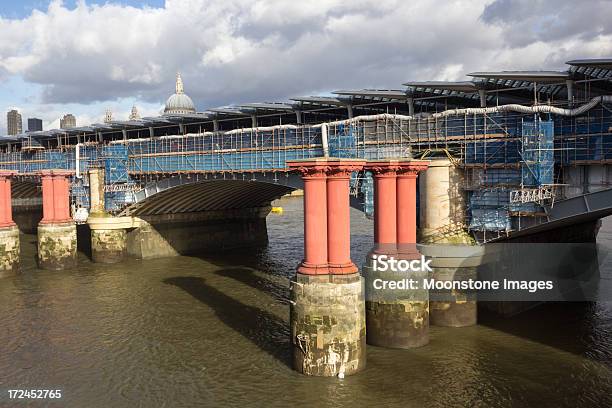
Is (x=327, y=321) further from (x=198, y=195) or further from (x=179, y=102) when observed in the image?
(x=179, y=102)

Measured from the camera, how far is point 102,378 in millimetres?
25625

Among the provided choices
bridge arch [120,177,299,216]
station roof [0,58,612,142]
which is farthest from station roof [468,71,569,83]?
bridge arch [120,177,299,216]

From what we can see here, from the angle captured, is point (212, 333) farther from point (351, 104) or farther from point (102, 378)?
point (351, 104)

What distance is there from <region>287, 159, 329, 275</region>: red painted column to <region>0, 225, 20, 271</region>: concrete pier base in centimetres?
3552

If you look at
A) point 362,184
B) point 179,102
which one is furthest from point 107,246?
point 179,102

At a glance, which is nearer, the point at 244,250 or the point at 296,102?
the point at 296,102

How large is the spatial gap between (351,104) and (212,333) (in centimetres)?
2413

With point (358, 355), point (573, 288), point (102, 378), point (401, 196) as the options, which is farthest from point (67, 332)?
point (573, 288)

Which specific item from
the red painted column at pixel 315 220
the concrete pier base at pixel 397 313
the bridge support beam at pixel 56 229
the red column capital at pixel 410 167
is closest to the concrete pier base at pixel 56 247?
the bridge support beam at pixel 56 229

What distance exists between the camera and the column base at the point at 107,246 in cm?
5472

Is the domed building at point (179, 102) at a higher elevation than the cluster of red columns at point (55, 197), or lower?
higher

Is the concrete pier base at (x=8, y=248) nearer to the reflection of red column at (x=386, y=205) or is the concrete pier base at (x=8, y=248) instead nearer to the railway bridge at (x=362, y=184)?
the railway bridge at (x=362, y=184)

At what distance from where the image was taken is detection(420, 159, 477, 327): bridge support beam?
31.0 metres

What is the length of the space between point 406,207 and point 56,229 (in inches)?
1487
